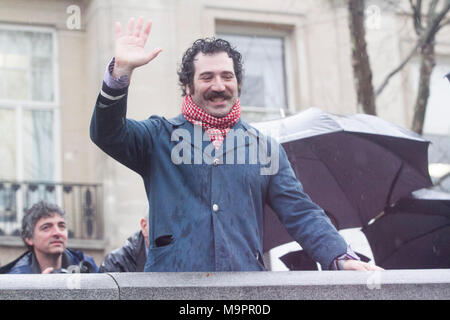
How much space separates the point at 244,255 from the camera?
411 centimetres

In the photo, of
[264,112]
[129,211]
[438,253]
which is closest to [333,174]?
[438,253]

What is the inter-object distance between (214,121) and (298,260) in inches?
93.3

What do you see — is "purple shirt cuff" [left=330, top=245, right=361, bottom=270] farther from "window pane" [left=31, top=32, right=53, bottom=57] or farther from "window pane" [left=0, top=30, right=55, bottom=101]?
"window pane" [left=31, top=32, right=53, bottom=57]

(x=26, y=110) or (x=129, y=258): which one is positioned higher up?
(x=26, y=110)

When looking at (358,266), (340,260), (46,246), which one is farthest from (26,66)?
(358,266)

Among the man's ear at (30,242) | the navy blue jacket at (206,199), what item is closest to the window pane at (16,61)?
the man's ear at (30,242)

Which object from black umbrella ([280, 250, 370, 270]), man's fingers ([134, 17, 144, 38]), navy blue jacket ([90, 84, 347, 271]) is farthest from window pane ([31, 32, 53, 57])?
man's fingers ([134, 17, 144, 38])

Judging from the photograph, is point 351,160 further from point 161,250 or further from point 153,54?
point 153,54

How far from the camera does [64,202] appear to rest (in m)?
13.8

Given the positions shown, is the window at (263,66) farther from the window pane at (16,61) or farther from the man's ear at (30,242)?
the man's ear at (30,242)

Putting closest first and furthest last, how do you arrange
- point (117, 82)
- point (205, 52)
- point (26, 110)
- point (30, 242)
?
1. point (117, 82)
2. point (205, 52)
3. point (30, 242)
4. point (26, 110)

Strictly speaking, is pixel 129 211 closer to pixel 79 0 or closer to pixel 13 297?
pixel 79 0

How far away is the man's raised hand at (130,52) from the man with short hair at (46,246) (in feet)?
8.83
